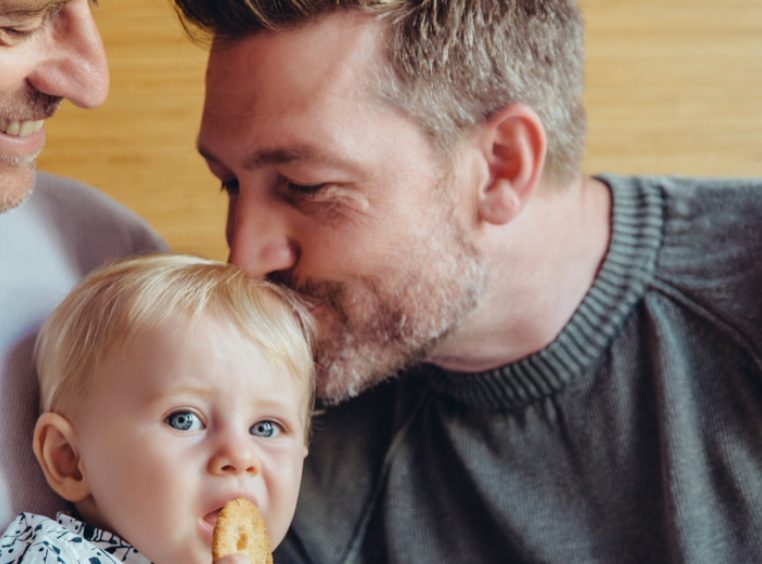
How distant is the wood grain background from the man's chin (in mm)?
724

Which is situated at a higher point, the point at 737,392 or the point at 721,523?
the point at 737,392

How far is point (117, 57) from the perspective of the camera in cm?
195

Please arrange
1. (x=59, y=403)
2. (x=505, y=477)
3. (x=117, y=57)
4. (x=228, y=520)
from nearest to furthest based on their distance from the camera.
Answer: (x=228, y=520), (x=59, y=403), (x=505, y=477), (x=117, y=57)

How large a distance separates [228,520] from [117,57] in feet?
3.67

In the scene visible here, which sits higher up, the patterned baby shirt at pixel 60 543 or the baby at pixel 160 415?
the baby at pixel 160 415

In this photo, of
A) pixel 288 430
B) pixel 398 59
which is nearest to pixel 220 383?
pixel 288 430

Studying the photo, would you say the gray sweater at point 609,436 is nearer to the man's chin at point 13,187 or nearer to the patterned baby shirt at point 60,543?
the patterned baby shirt at point 60,543

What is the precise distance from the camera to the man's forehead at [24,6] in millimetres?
1140

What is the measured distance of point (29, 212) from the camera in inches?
53.8

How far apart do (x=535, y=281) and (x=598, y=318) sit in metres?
0.10

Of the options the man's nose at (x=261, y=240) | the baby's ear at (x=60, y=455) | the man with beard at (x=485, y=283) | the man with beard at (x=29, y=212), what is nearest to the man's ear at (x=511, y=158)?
the man with beard at (x=485, y=283)

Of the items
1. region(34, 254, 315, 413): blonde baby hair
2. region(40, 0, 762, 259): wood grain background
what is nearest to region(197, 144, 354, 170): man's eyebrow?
region(34, 254, 315, 413): blonde baby hair

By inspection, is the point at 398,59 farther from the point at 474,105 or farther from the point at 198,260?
the point at 198,260

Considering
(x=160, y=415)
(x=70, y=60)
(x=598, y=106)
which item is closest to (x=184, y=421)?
(x=160, y=415)
